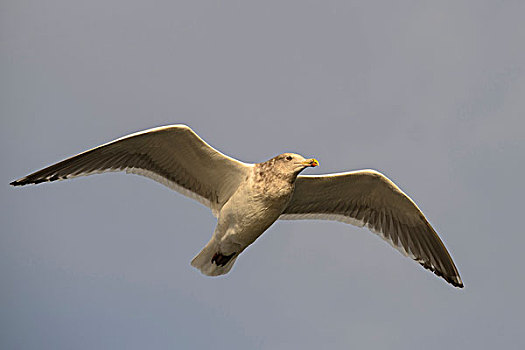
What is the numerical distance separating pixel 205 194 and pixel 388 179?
3005 mm

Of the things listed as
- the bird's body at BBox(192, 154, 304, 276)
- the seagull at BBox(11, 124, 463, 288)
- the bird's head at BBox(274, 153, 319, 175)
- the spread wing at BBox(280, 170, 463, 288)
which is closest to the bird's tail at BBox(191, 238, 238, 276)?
the seagull at BBox(11, 124, 463, 288)

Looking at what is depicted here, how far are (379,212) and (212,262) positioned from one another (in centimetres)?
303

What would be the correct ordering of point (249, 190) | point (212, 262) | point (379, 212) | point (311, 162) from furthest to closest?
point (379, 212)
point (212, 262)
point (249, 190)
point (311, 162)

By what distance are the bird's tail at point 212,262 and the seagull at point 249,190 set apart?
0.6 inches

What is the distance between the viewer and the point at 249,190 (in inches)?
374

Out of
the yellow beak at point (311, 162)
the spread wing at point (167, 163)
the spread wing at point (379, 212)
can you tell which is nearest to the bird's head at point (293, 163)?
the yellow beak at point (311, 162)

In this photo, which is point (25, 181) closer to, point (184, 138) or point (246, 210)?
point (184, 138)

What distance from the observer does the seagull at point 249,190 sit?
373 inches

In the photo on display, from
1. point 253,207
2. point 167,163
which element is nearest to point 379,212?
point 253,207

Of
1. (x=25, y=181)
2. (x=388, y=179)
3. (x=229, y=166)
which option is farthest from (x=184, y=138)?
(x=388, y=179)

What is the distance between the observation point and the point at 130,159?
10188 millimetres

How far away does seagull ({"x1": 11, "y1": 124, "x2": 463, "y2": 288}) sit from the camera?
948 centimetres

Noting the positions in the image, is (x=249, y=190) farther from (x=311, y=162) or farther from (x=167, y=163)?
(x=167, y=163)

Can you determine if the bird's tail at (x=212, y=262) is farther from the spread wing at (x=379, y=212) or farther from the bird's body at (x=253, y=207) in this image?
the spread wing at (x=379, y=212)
